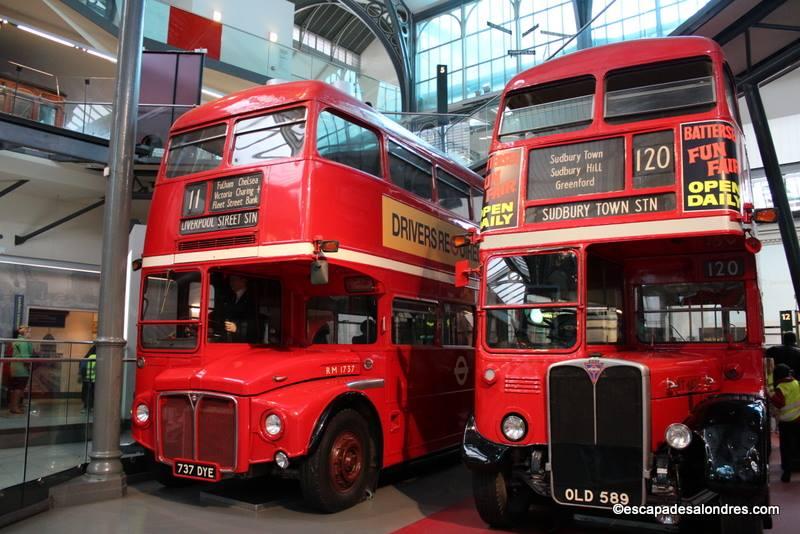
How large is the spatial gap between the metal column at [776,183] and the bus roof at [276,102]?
691 centimetres

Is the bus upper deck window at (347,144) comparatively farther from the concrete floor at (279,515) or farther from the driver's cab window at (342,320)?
the concrete floor at (279,515)

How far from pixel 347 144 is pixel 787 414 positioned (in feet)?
19.4

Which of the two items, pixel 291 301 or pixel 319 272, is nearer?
pixel 319 272

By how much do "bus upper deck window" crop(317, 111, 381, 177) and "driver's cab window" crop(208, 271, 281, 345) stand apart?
1.69 meters

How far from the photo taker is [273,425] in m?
5.60

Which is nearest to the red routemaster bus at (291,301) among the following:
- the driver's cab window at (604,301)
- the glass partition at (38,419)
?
the glass partition at (38,419)

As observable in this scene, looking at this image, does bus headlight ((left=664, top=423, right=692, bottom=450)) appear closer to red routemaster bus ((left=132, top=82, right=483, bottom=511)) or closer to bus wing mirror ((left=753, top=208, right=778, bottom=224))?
Answer: bus wing mirror ((left=753, top=208, right=778, bottom=224))

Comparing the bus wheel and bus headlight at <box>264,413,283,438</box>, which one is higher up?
bus headlight at <box>264,413,283,438</box>

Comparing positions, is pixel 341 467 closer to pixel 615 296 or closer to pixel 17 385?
pixel 615 296

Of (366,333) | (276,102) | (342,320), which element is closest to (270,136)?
(276,102)

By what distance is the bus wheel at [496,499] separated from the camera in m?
5.22

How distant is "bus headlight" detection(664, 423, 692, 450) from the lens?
453cm

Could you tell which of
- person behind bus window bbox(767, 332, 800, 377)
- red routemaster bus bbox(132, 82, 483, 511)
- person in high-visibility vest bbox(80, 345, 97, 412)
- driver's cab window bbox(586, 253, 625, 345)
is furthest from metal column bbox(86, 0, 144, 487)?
person behind bus window bbox(767, 332, 800, 377)

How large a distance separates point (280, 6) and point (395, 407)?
718 inches
